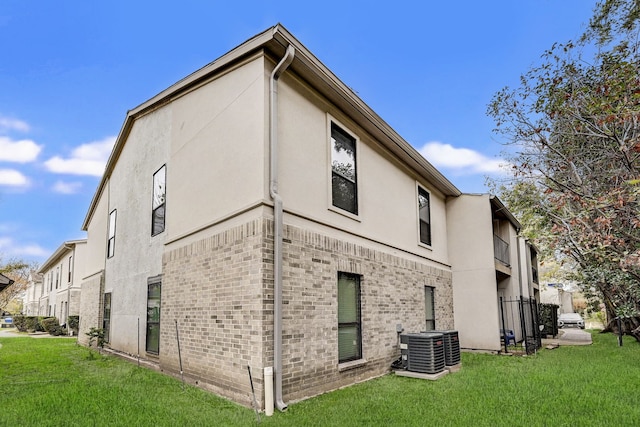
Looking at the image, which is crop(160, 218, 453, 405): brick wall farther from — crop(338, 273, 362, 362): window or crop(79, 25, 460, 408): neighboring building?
crop(338, 273, 362, 362): window

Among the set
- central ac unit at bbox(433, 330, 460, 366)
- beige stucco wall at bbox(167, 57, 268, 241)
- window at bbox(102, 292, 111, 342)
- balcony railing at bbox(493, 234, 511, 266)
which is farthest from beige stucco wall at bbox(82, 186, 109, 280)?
balcony railing at bbox(493, 234, 511, 266)

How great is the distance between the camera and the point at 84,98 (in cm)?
1702

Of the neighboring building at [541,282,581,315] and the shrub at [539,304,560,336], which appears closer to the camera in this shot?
the shrub at [539,304,560,336]

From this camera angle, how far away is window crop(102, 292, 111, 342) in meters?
13.2

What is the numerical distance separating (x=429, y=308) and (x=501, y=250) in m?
5.78

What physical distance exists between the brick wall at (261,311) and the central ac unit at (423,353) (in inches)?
17.1

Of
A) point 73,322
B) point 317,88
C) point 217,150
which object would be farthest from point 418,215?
point 73,322

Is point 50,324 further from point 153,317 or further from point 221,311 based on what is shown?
point 221,311

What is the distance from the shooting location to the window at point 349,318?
772 centimetres

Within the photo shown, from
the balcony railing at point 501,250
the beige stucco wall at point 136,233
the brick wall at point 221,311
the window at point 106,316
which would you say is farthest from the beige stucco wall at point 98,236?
the balcony railing at point 501,250

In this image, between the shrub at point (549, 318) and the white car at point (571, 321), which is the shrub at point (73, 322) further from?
the white car at point (571, 321)

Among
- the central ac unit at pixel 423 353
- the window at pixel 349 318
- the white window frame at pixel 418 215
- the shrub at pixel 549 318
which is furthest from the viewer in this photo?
the shrub at pixel 549 318

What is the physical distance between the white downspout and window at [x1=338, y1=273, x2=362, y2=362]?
6.32ft

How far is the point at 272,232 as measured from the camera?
6344 mm
